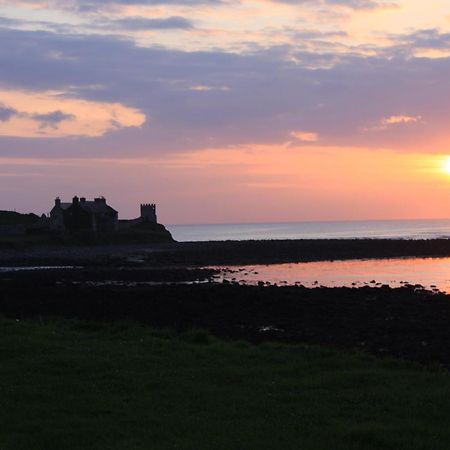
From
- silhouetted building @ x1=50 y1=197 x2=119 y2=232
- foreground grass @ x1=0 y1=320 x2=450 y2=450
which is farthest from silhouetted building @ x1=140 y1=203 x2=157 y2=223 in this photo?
foreground grass @ x1=0 y1=320 x2=450 y2=450

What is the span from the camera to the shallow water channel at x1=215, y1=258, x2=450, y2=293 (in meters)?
46.8

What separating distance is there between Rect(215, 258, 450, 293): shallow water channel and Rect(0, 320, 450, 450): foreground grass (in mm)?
28524

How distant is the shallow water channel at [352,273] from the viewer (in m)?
46.8

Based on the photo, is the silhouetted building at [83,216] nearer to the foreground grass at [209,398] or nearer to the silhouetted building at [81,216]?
the silhouetted building at [81,216]

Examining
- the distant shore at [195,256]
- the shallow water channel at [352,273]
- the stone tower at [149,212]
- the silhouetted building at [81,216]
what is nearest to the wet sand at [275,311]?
the shallow water channel at [352,273]

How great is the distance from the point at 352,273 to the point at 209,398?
149 ft

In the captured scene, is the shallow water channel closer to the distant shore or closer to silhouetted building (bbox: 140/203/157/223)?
the distant shore

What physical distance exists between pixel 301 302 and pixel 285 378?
62.1 feet

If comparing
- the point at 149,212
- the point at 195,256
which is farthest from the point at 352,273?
the point at 149,212

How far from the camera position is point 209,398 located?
1171 centimetres

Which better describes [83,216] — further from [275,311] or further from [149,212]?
[275,311]

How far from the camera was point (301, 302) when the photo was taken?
105 feet

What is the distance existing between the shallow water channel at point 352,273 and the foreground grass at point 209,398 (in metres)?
28.5

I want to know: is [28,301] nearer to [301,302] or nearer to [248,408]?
[301,302]
